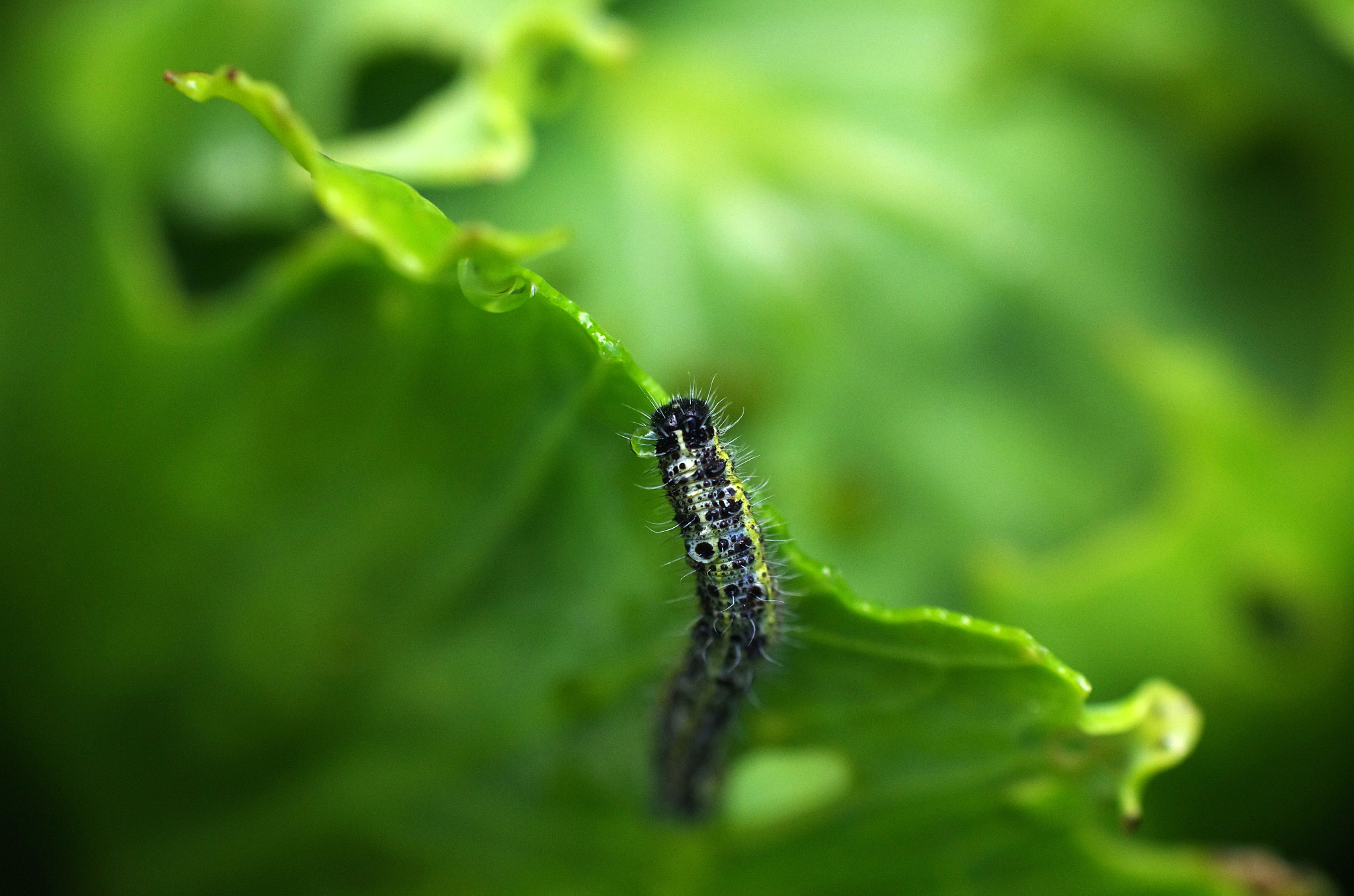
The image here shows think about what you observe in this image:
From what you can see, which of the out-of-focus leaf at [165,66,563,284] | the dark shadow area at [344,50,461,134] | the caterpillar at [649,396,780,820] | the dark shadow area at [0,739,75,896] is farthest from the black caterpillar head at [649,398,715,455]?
the dark shadow area at [0,739,75,896]

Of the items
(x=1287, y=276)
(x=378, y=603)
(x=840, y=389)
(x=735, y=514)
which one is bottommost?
(x=378, y=603)

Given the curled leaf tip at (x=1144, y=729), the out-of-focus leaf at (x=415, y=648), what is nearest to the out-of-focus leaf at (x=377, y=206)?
the out-of-focus leaf at (x=415, y=648)

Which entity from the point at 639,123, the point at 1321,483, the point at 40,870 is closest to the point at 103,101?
the point at 639,123

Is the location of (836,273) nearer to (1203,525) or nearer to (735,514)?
(1203,525)

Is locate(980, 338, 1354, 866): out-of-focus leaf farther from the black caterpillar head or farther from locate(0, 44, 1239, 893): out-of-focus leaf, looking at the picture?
the black caterpillar head

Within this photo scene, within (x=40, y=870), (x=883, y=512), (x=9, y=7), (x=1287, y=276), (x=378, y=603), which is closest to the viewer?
(x=378, y=603)

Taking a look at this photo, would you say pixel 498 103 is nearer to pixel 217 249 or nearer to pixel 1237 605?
pixel 217 249
